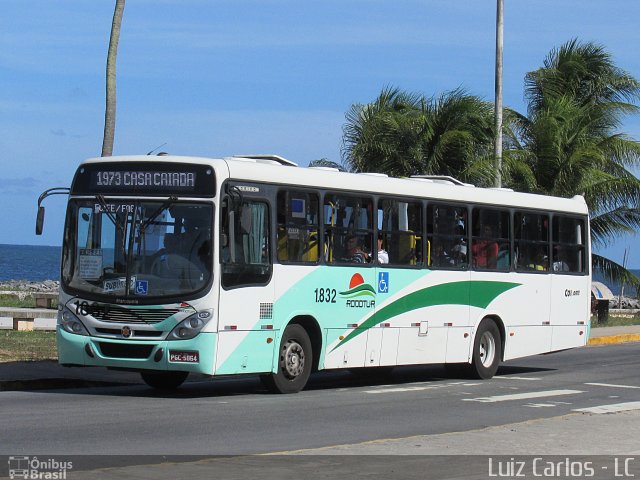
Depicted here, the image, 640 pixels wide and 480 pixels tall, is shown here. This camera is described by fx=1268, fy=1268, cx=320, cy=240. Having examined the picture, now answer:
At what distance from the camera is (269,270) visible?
16672 mm

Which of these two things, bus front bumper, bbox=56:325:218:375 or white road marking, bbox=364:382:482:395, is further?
white road marking, bbox=364:382:482:395

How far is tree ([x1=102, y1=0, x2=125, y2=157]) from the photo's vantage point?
24125 millimetres

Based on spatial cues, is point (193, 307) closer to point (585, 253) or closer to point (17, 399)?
point (17, 399)

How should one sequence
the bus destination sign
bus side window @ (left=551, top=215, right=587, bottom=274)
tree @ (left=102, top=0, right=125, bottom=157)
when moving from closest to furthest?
the bus destination sign < bus side window @ (left=551, top=215, right=587, bottom=274) < tree @ (left=102, top=0, right=125, bottom=157)

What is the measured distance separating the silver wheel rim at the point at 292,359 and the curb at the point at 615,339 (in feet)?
53.9

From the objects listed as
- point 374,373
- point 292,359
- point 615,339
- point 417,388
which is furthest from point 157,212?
point 615,339

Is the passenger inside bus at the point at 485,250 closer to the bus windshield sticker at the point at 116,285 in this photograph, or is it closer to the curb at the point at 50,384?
the curb at the point at 50,384

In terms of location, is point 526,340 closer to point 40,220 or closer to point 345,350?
point 345,350

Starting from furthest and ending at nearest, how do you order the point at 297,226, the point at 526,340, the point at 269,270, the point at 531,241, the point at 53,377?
1. the point at 531,241
2. the point at 526,340
3. the point at 53,377
4. the point at 297,226
5. the point at 269,270

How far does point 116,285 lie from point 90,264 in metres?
0.51

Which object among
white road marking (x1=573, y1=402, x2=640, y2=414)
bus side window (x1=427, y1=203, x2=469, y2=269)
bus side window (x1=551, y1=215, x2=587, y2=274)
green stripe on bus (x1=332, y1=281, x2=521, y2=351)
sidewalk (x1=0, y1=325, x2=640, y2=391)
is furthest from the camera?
bus side window (x1=551, y1=215, x2=587, y2=274)

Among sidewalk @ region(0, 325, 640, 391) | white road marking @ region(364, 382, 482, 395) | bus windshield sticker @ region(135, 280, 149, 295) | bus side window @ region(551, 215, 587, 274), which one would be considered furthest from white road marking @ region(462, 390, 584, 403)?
sidewalk @ region(0, 325, 640, 391)

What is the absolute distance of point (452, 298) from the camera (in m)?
20.3

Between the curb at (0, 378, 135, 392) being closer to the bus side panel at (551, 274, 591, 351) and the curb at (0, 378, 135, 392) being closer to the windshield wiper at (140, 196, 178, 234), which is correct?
the windshield wiper at (140, 196, 178, 234)
